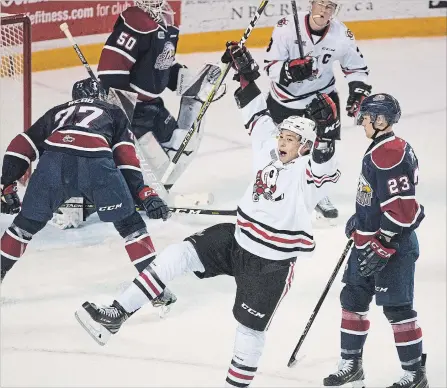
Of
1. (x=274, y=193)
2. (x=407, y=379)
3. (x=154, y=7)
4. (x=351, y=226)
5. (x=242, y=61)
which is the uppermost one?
(x=242, y=61)

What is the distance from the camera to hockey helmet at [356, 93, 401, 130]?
146 inches

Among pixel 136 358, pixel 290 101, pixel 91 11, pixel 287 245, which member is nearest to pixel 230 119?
pixel 91 11

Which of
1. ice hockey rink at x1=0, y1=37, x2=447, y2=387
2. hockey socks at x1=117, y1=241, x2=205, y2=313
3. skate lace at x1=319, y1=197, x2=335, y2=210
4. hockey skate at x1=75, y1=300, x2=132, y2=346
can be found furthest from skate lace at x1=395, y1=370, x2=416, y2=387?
skate lace at x1=319, y1=197, x2=335, y2=210

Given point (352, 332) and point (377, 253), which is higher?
point (377, 253)

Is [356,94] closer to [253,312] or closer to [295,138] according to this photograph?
[295,138]

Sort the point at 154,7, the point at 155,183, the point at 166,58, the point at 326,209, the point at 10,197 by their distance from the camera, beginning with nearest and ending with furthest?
the point at 10,197 < the point at 154,7 < the point at 166,58 < the point at 155,183 < the point at 326,209

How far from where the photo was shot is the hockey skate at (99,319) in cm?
377

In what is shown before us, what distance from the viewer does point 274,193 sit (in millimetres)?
3803

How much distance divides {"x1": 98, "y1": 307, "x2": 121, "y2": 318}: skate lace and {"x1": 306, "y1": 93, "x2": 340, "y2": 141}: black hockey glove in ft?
2.42

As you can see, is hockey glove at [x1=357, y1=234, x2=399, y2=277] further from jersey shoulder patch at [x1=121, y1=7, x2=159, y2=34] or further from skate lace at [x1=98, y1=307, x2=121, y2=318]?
jersey shoulder patch at [x1=121, y1=7, x2=159, y2=34]

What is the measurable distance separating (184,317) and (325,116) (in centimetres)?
133

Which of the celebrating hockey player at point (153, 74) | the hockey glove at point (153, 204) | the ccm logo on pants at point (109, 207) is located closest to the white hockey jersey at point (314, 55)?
the celebrating hockey player at point (153, 74)

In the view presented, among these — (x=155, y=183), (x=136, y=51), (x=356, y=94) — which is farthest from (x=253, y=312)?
(x=155, y=183)

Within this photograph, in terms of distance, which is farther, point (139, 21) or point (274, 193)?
point (139, 21)
